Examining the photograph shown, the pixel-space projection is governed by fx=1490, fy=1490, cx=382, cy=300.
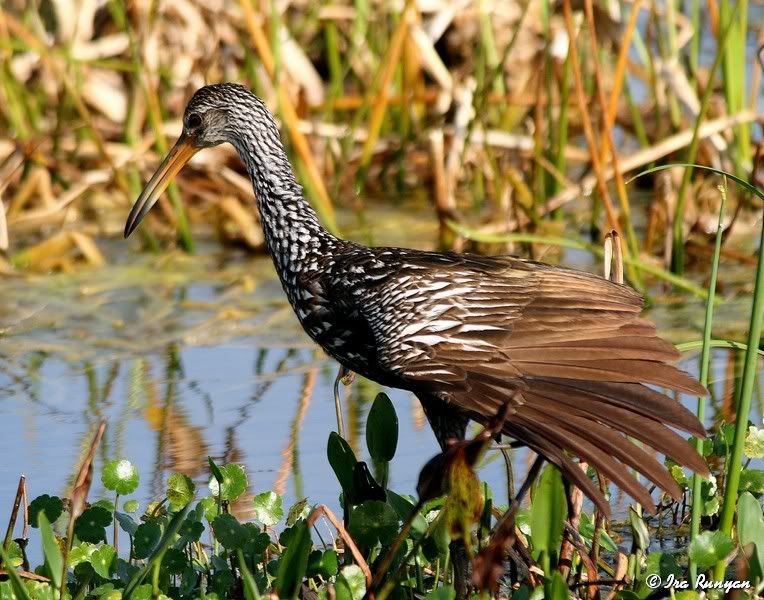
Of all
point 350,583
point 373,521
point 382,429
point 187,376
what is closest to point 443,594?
point 350,583

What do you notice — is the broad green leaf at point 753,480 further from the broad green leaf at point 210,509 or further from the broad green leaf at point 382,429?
the broad green leaf at point 210,509

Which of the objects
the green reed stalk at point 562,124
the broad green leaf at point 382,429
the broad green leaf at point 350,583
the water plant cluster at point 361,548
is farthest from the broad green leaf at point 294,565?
the green reed stalk at point 562,124

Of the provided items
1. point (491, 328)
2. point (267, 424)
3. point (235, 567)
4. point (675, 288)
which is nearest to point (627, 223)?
point (675, 288)

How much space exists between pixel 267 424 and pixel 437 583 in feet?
5.63

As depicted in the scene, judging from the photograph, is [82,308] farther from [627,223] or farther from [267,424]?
[627,223]

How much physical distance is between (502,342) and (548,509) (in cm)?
59

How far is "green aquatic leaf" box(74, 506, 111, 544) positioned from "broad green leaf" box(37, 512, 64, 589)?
0.52m

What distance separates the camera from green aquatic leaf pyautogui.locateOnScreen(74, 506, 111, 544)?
148 inches

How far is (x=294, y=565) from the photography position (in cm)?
322

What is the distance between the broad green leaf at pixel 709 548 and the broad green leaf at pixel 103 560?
1.39 meters

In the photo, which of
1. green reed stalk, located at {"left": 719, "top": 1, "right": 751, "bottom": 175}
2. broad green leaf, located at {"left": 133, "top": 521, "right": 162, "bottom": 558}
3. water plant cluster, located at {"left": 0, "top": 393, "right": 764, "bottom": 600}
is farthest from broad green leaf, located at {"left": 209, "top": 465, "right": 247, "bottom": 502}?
green reed stalk, located at {"left": 719, "top": 1, "right": 751, "bottom": 175}

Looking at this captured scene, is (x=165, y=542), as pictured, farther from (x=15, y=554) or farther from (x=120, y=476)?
(x=15, y=554)

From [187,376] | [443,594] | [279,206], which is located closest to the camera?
[443,594]

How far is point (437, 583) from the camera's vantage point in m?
3.87
